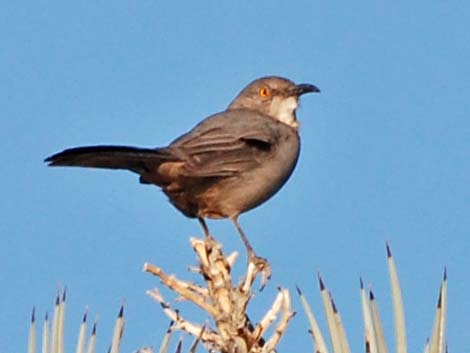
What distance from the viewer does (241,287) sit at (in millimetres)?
2223

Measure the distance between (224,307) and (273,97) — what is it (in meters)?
5.44

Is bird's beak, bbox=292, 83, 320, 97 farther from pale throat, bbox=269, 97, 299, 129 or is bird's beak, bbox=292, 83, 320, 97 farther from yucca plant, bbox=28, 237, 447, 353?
yucca plant, bbox=28, 237, 447, 353

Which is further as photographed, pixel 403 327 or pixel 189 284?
pixel 189 284

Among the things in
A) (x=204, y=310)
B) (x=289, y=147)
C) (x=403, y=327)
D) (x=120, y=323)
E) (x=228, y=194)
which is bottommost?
(x=403, y=327)

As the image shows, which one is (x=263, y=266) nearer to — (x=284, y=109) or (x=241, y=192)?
(x=241, y=192)

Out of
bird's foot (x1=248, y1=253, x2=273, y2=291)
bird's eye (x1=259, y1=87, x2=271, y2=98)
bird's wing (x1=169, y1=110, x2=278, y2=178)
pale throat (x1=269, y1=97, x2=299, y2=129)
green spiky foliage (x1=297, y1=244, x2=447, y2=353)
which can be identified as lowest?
green spiky foliage (x1=297, y1=244, x2=447, y2=353)

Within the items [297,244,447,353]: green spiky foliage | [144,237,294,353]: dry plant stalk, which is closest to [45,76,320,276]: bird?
[144,237,294,353]: dry plant stalk

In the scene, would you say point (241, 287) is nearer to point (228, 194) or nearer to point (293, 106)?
point (228, 194)

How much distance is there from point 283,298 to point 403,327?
801 mm

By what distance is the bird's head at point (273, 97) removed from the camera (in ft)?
24.1

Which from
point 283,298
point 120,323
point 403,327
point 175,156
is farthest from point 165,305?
point 175,156

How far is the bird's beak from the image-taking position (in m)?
7.38

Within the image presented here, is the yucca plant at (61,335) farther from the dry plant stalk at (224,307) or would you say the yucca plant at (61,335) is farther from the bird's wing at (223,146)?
the bird's wing at (223,146)

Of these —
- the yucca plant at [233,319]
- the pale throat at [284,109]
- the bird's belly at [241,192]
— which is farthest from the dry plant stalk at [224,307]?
the pale throat at [284,109]
